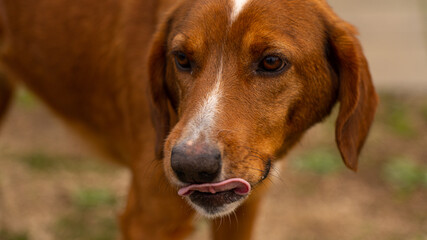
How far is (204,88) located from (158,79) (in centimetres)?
51

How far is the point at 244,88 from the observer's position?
2.75 metres

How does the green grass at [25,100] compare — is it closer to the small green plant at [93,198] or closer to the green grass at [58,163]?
the green grass at [58,163]

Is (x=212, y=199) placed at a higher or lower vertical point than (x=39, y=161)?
higher

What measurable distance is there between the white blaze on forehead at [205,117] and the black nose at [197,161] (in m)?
0.04

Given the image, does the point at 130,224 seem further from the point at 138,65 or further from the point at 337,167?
the point at 337,167

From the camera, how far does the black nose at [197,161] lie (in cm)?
245

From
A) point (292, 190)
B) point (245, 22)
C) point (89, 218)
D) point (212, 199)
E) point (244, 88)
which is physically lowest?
point (89, 218)

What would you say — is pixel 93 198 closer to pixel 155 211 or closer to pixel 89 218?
pixel 89 218

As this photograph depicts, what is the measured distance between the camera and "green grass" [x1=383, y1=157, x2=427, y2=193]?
202 inches

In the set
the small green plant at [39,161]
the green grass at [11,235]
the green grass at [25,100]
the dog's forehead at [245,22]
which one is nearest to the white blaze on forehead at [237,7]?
the dog's forehead at [245,22]

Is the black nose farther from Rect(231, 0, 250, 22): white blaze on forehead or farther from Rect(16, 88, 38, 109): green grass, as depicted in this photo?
Rect(16, 88, 38, 109): green grass

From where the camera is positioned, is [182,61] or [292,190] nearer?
[182,61]

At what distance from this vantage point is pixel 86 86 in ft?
13.1

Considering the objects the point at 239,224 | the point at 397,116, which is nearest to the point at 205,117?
the point at 239,224
